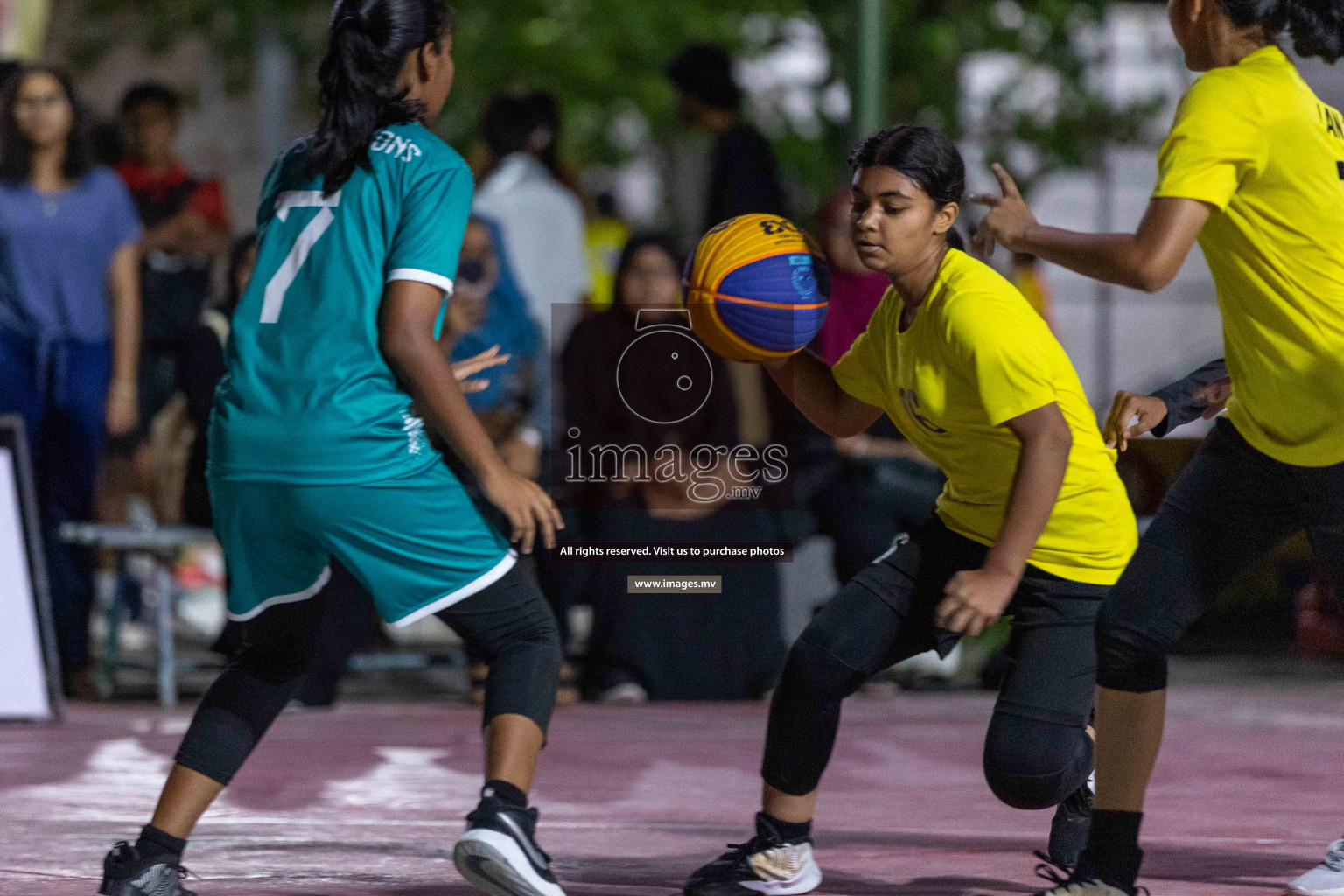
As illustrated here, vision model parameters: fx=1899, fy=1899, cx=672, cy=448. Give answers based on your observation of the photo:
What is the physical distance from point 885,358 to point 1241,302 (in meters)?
0.79

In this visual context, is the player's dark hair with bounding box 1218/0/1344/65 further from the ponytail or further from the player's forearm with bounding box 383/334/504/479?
the player's forearm with bounding box 383/334/504/479

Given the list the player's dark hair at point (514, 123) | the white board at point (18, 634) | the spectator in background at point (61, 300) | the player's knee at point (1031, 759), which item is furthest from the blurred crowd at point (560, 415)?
the player's knee at point (1031, 759)

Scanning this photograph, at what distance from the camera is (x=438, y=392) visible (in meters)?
3.83

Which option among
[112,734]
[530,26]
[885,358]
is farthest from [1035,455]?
[530,26]

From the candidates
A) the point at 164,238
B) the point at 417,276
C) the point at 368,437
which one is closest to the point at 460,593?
the point at 368,437

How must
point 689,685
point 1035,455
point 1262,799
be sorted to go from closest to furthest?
point 1035,455, point 1262,799, point 689,685

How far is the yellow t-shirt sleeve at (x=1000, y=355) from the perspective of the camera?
3908 millimetres

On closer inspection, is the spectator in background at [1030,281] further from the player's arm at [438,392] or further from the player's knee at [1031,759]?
the player's arm at [438,392]

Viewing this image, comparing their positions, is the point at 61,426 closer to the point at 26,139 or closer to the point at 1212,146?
the point at 26,139

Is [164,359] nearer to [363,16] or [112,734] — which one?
[112,734]

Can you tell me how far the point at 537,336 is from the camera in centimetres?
854

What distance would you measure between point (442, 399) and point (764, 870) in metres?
1.34

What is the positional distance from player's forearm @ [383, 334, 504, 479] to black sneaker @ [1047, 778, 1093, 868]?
1.72m

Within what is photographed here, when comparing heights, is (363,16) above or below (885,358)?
above
